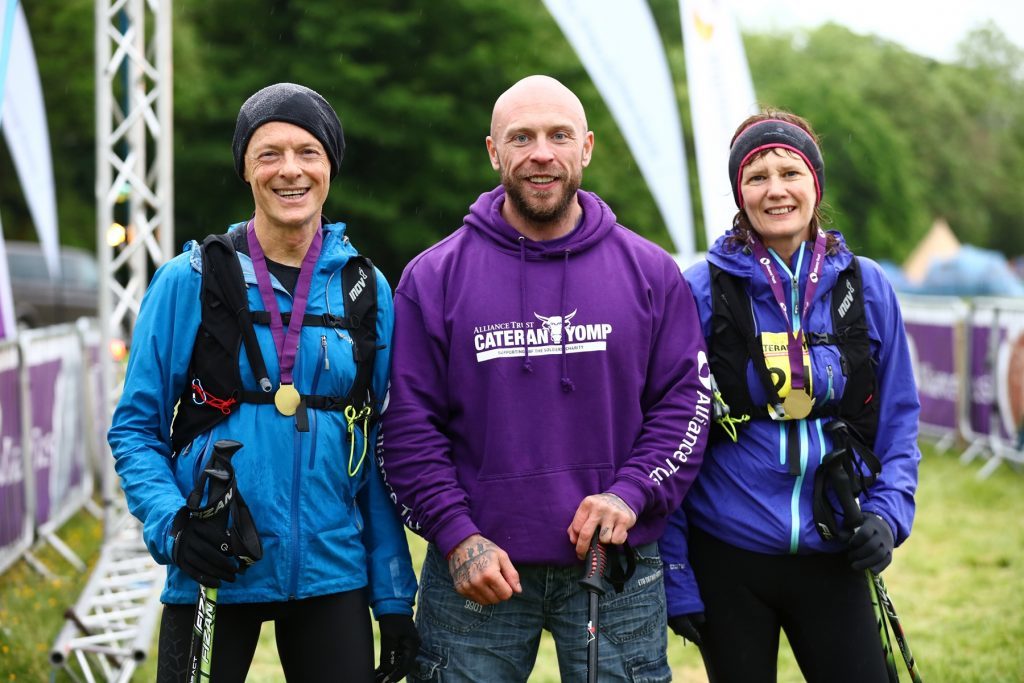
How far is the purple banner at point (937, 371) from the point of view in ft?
40.2

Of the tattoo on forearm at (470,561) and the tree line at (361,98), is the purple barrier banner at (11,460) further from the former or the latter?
the tree line at (361,98)

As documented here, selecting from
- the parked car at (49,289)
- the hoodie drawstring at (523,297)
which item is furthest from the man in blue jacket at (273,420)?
the parked car at (49,289)

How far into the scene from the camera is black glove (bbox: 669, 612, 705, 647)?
10.9ft

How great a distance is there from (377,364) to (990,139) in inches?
2967

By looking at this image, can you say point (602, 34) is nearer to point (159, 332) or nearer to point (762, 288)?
point (762, 288)

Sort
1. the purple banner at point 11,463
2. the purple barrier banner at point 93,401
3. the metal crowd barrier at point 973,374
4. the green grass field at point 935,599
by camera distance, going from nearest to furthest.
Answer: the green grass field at point 935,599 → the purple banner at point 11,463 → the purple barrier banner at point 93,401 → the metal crowd barrier at point 973,374

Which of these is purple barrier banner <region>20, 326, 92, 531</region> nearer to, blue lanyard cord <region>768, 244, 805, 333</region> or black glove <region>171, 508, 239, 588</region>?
black glove <region>171, 508, 239, 588</region>

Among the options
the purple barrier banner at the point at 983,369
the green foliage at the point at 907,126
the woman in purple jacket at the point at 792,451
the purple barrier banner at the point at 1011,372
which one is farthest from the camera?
the green foliage at the point at 907,126

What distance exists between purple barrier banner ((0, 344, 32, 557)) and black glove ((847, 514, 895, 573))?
5649mm

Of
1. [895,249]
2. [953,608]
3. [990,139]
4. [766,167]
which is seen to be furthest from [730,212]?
[990,139]

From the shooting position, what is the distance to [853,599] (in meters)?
3.30

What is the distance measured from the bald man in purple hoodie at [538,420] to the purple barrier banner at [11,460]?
4.82m

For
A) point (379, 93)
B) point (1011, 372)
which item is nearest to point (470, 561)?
point (1011, 372)

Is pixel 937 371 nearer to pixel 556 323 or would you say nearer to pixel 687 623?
pixel 687 623
